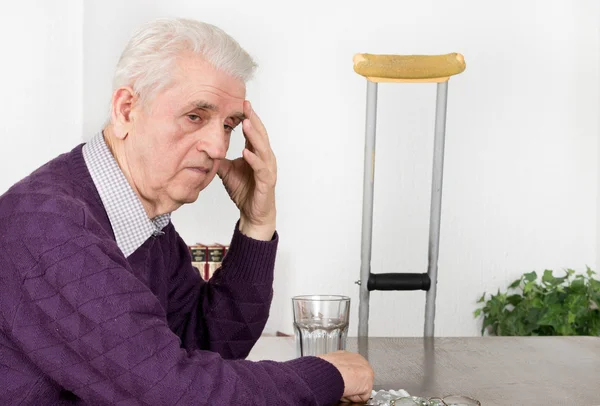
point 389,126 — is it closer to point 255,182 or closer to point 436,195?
point 436,195

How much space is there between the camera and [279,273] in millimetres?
3174

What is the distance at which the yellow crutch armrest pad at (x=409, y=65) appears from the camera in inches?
82.4

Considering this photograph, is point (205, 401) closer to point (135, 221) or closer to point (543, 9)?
point (135, 221)

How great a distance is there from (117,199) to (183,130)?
0.14m

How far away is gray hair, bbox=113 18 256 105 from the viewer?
47.8 inches

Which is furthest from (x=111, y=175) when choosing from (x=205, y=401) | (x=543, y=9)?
(x=543, y=9)

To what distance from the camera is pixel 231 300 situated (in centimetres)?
155

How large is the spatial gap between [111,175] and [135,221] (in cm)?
7

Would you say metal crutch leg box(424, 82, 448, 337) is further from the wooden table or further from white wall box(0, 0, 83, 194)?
white wall box(0, 0, 83, 194)

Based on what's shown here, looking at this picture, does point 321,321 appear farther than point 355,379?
Yes

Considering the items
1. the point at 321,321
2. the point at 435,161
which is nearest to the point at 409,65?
the point at 435,161

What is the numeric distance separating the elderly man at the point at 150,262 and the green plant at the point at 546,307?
1844 mm

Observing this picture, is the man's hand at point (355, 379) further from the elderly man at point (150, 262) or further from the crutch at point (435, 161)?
the crutch at point (435, 161)

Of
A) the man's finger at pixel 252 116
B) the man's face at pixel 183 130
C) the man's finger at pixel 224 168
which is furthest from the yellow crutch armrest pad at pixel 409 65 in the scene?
the man's face at pixel 183 130
